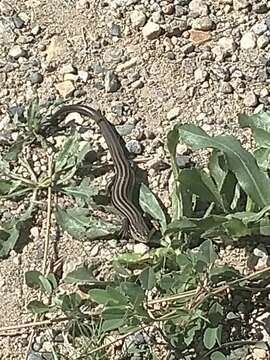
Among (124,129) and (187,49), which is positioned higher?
(187,49)

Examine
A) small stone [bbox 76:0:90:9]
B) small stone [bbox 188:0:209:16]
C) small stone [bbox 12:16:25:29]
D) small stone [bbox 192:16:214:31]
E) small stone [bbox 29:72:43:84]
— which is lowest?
small stone [bbox 29:72:43:84]

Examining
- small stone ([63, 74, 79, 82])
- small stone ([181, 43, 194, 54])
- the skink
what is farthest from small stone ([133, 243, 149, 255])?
small stone ([181, 43, 194, 54])

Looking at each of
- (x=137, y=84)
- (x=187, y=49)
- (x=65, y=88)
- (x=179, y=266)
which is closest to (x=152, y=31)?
(x=187, y=49)

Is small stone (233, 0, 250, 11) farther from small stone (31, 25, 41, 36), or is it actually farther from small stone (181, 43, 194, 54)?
small stone (31, 25, 41, 36)

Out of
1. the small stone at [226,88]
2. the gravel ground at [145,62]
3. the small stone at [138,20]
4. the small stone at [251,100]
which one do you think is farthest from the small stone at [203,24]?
the small stone at [251,100]

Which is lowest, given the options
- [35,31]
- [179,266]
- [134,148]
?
[179,266]

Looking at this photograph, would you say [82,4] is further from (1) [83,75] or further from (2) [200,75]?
(2) [200,75]
